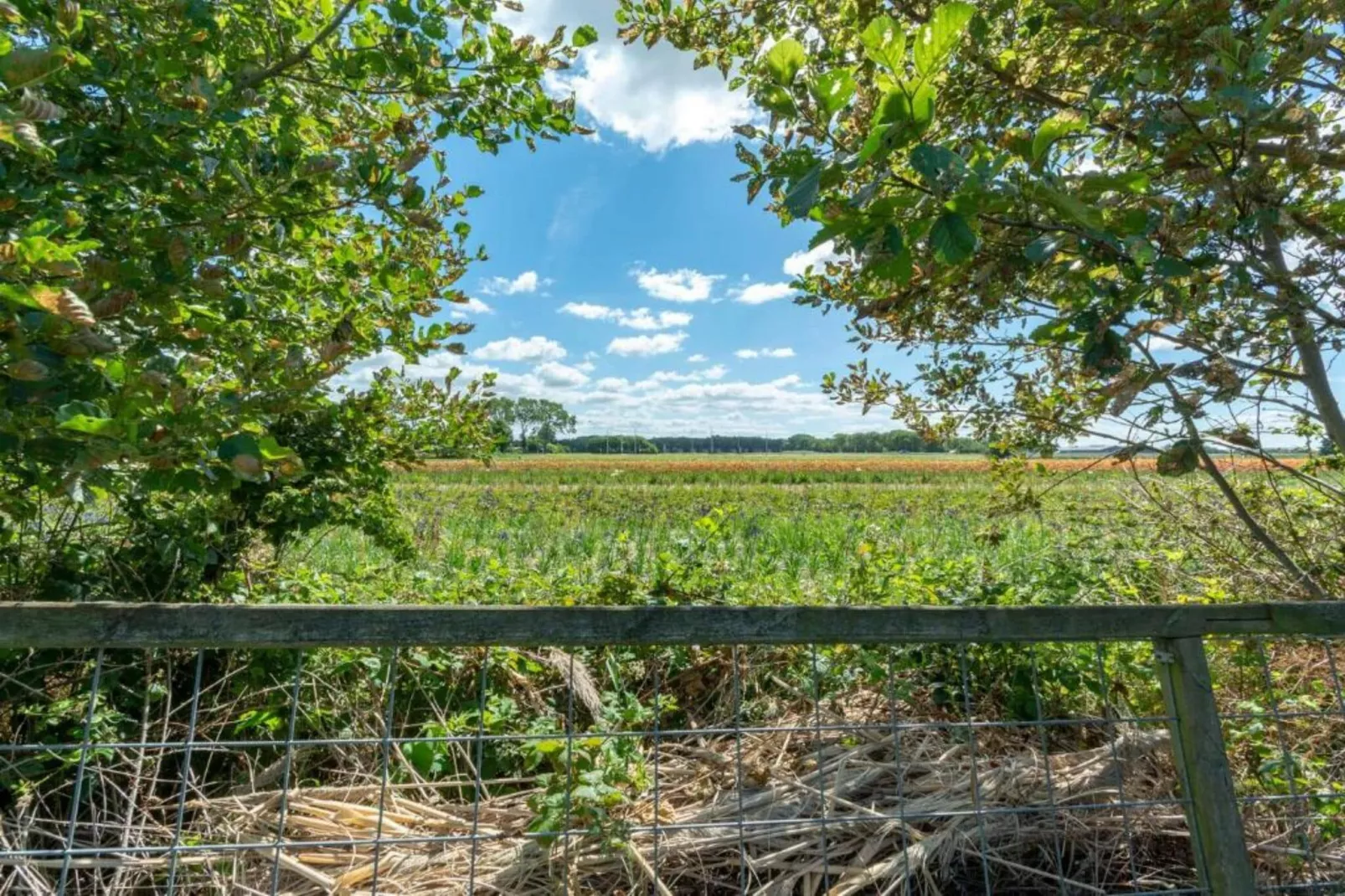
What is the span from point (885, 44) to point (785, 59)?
18 cm

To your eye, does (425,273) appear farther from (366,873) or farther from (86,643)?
(366,873)

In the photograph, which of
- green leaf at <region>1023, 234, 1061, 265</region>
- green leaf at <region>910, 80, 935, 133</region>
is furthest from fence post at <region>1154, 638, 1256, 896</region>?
green leaf at <region>910, 80, 935, 133</region>

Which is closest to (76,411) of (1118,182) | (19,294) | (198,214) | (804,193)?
(19,294)

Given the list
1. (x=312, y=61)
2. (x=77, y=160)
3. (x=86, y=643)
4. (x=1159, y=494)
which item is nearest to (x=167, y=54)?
(x=77, y=160)

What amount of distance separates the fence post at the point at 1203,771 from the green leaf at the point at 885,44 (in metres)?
1.23

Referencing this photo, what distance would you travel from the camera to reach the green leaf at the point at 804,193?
0.88 m

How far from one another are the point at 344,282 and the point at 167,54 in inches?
37.0

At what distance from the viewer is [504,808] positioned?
2146 mm

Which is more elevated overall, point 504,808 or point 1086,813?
point 504,808

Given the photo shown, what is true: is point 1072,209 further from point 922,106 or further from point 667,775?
point 667,775

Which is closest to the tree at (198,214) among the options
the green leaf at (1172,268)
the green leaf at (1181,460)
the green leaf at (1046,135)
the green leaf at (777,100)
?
the green leaf at (777,100)

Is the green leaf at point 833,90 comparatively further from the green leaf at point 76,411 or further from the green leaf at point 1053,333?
the green leaf at point 76,411

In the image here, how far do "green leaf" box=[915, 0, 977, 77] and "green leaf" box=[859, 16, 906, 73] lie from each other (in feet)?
0.07

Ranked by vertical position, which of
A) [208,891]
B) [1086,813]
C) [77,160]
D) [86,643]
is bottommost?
[1086,813]
